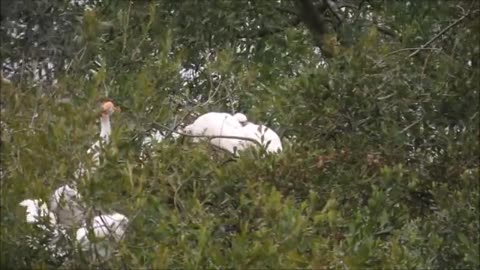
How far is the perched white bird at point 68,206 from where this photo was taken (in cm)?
358

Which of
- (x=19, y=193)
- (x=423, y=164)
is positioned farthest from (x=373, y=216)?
(x=19, y=193)

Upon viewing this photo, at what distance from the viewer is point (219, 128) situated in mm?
4723

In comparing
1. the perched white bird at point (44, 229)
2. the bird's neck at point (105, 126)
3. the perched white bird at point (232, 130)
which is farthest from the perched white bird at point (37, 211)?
the perched white bird at point (232, 130)

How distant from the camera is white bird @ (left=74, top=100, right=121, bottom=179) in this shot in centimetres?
354

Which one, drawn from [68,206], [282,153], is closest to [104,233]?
[68,206]

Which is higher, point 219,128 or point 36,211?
point 219,128

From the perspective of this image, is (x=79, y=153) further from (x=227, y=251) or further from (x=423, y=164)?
(x=423, y=164)

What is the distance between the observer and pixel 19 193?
3518mm

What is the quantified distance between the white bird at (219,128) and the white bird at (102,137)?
64 cm

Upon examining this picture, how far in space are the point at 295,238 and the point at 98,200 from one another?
0.59m

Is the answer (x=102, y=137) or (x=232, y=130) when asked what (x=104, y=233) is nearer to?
(x=102, y=137)

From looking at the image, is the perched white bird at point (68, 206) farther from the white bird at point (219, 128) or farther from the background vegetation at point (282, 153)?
the white bird at point (219, 128)

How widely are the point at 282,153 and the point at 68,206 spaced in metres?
0.87

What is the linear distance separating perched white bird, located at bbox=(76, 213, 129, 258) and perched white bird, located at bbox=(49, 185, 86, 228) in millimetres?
37
